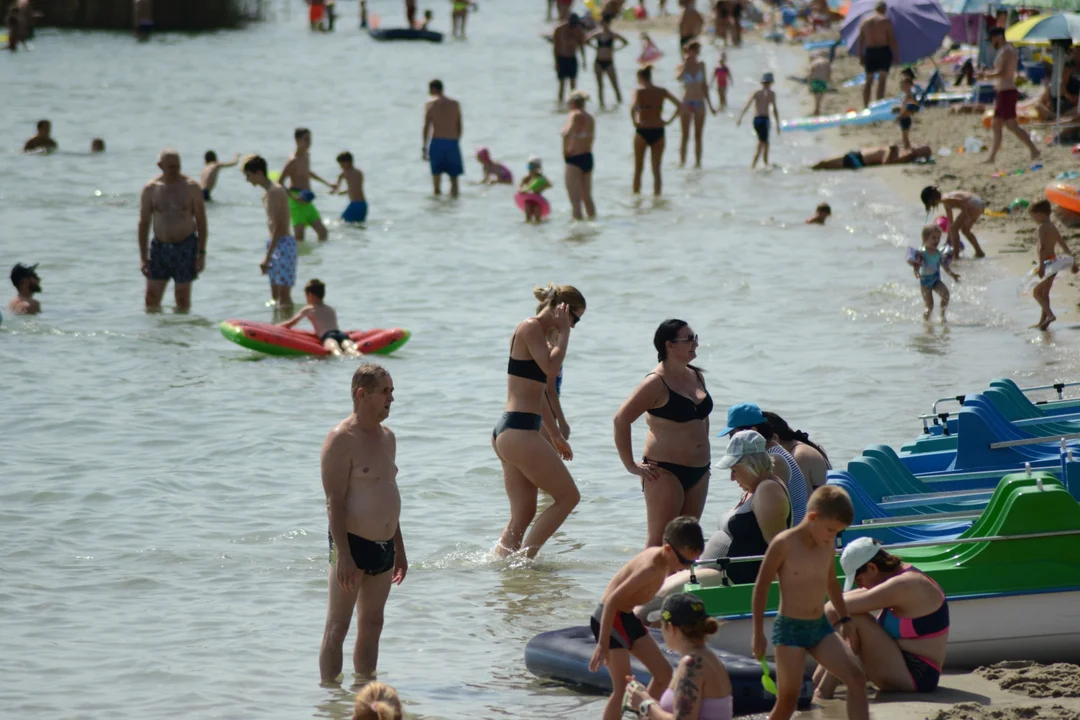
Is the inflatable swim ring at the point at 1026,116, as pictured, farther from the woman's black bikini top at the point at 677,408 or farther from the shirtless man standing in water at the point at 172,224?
the woman's black bikini top at the point at 677,408

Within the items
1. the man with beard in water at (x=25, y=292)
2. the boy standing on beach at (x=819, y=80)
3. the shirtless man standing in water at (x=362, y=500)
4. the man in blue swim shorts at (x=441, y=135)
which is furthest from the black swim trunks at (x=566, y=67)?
the shirtless man standing in water at (x=362, y=500)

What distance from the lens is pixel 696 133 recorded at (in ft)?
76.9

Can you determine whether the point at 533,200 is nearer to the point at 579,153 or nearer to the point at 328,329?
the point at 579,153

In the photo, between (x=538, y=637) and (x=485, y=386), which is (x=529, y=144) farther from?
(x=538, y=637)

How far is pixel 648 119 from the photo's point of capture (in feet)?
65.3

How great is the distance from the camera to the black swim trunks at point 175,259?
528 inches

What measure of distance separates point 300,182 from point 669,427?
1140 centimetres

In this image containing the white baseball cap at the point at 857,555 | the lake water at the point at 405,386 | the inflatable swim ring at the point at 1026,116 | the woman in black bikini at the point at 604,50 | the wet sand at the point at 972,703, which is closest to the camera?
the wet sand at the point at 972,703

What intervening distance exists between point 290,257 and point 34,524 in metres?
5.80

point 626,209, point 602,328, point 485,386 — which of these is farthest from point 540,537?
point 626,209

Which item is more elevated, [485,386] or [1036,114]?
[1036,114]

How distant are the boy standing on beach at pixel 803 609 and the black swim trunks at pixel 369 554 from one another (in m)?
1.57

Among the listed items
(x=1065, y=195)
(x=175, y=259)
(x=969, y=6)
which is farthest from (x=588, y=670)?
(x=969, y=6)

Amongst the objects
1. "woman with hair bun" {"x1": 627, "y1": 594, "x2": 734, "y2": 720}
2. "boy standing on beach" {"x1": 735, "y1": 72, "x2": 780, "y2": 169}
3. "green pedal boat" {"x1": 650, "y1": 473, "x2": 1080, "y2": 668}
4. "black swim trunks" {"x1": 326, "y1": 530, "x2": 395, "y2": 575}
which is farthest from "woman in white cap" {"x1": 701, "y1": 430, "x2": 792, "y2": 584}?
"boy standing on beach" {"x1": 735, "y1": 72, "x2": 780, "y2": 169}
